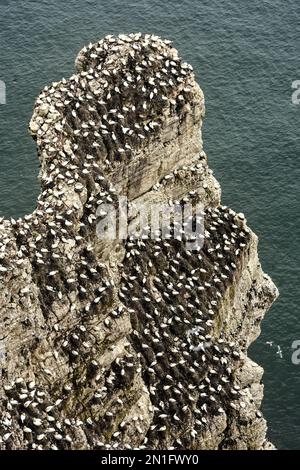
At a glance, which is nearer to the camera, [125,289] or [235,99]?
[125,289]

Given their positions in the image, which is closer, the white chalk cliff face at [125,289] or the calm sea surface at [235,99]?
the white chalk cliff face at [125,289]

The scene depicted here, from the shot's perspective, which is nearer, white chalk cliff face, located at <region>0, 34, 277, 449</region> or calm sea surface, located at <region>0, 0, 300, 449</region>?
white chalk cliff face, located at <region>0, 34, 277, 449</region>

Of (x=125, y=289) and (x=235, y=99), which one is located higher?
(x=235, y=99)

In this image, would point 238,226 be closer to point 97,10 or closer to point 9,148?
point 9,148
